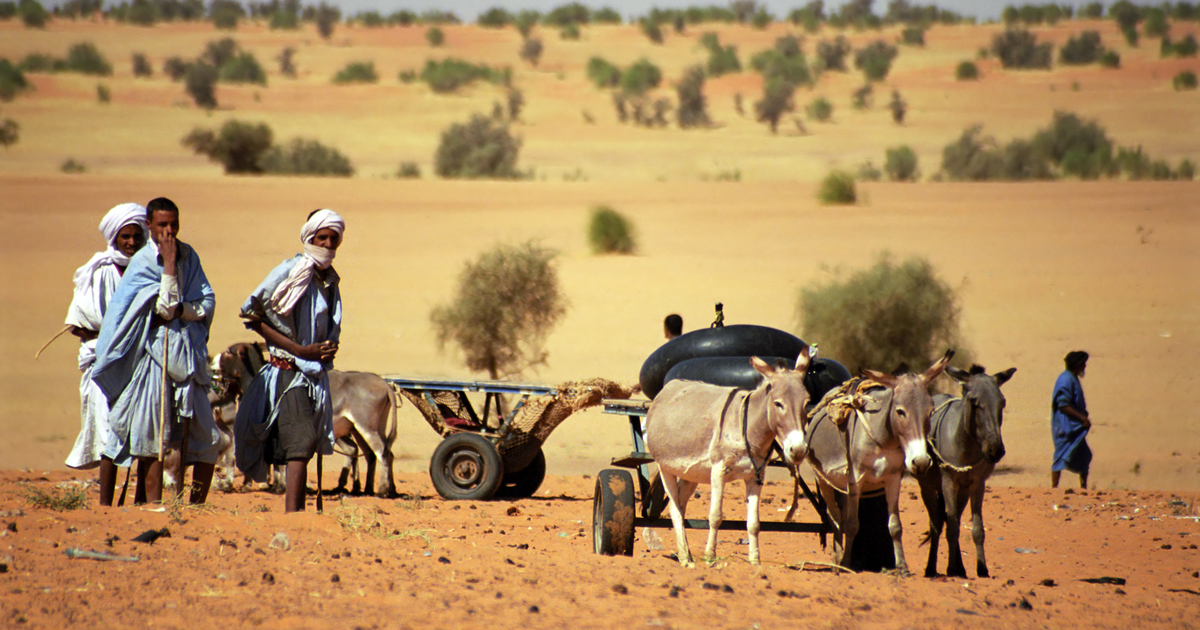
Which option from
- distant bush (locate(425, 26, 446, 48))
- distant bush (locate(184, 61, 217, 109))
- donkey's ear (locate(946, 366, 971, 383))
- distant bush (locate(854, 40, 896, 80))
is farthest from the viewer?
distant bush (locate(425, 26, 446, 48))

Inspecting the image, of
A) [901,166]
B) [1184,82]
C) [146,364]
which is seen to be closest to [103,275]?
[146,364]

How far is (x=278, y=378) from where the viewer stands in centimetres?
762

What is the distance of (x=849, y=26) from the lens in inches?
4063

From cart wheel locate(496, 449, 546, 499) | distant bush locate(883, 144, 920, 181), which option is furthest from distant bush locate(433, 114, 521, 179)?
cart wheel locate(496, 449, 546, 499)

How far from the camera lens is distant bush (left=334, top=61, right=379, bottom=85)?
2921 inches

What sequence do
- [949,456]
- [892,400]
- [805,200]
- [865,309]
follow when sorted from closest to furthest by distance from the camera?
1. [892,400]
2. [949,456]
3. [865,309]
4. [805,200]

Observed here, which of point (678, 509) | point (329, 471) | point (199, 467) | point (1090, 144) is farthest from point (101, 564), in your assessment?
point (1090, 144)

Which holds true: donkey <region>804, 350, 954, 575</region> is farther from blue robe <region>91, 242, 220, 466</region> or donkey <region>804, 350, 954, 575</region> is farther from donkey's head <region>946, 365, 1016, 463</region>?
blue robe <region>91, 242, 220, 466</region>

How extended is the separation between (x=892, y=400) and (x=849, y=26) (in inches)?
3990

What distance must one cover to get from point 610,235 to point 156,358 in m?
26.3

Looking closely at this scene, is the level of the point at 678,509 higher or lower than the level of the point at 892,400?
lower

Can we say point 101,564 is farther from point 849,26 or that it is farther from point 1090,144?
point 849,26

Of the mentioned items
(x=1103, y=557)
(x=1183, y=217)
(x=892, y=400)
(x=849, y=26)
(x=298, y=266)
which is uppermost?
(x=849, y=26)

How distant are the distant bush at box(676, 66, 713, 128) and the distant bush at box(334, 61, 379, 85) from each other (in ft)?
65.9
